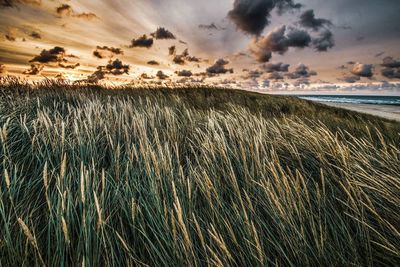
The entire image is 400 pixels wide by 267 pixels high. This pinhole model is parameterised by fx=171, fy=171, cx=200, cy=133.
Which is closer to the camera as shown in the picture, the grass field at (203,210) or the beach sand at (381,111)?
the grass field at (203,210)

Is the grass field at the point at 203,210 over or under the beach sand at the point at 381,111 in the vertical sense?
over

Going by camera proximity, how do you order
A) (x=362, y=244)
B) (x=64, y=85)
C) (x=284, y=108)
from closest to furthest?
(x=362, y=244), (x=284, y=108), (x=64, y=85)

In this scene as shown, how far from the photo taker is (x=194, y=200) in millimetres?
1195

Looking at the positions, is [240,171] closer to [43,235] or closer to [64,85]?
[43,235]

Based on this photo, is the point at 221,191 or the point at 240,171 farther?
the point at 240,171

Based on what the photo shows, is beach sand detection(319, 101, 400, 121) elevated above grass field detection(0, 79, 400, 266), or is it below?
below

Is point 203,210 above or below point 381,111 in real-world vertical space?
above

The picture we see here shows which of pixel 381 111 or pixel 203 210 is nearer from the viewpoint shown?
pixel 203 210

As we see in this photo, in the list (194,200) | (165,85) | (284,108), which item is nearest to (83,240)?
(194,200)

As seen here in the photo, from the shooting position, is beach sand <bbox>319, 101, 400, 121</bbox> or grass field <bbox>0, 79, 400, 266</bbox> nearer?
grass field <bbox>0, 79, 400, 266</bbox>

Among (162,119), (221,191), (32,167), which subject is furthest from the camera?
(162,119)

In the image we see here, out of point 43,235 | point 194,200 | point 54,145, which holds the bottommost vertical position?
point 43,235

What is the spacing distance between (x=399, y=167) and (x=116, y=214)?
2.11 m

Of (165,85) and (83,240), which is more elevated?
(165,85)
